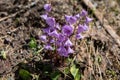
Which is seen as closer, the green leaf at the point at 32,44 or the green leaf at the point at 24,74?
the green leaf at the point at 24,74

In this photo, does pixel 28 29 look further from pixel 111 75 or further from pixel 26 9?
pixel 111 75

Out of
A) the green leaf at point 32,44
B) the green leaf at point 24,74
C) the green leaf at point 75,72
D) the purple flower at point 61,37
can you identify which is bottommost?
the green leaf at point 75,72

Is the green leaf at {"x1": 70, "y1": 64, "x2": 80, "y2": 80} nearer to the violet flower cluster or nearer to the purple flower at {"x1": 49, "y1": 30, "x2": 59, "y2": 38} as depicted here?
the violet flower cluster

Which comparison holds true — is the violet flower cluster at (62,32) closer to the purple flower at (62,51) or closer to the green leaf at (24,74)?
the purple flower at (62,51)

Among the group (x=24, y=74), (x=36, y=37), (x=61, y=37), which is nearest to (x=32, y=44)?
(x=36, y=37)

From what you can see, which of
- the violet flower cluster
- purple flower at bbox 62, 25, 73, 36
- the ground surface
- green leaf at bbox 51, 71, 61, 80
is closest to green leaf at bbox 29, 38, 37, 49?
the ground surface

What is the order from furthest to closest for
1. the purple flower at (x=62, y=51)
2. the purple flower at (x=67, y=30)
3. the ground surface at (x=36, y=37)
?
1. the ground surface at (x=36, y=37)
2. the purple flower at (x=62, y=51)
3. the purple flower at (x=67, y=30)

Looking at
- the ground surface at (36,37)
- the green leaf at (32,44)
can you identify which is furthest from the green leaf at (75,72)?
the green leaf at (32,44)

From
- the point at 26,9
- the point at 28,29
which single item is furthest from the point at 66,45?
the point at 26,9

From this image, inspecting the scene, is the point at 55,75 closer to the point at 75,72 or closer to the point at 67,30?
the point at 75,72
